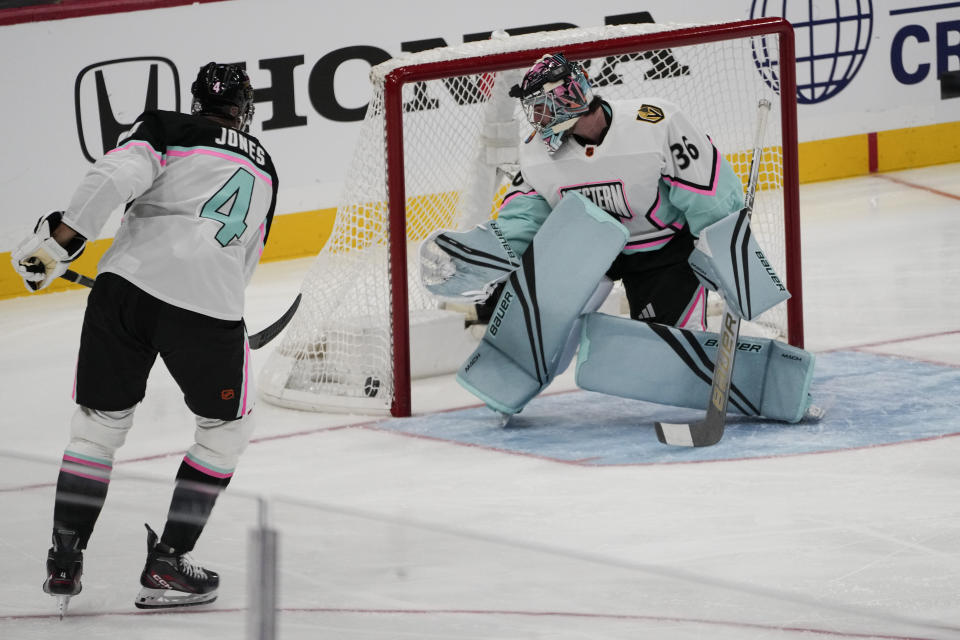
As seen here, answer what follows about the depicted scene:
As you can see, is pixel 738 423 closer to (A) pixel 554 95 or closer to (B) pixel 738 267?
(B) pixel 738 267

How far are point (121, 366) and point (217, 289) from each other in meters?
0.22

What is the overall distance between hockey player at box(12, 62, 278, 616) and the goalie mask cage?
56.1 inches

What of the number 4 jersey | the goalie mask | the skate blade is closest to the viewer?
the skate blade

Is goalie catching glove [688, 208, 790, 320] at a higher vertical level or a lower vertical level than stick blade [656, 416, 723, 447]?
higher

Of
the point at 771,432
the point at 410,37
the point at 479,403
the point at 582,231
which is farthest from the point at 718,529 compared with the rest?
the point at 410,37

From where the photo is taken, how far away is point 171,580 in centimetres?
219

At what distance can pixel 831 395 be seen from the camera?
14.1 feet

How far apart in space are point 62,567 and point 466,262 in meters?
2.24

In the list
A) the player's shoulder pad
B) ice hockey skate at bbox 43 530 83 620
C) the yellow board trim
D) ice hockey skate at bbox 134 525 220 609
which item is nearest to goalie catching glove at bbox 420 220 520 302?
the player's shoulder pad

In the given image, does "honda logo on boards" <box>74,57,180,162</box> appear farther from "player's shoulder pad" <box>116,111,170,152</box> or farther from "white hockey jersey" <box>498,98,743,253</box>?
"player's shoulder pad" <box>116,111,170,152</box>

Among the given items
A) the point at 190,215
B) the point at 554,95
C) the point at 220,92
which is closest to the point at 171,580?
the point at 190,215

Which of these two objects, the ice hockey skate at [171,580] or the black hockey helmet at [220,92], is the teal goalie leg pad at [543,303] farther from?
the ice hockey skate at [171,580]

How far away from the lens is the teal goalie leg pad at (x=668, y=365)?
407 centimetres

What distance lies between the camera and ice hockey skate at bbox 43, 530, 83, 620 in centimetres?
198
